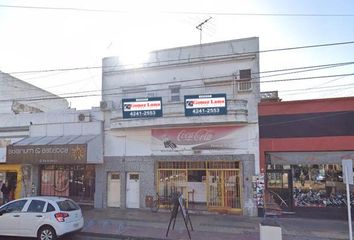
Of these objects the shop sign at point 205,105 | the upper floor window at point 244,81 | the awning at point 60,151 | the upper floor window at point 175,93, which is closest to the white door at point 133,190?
the awning at point 60,151

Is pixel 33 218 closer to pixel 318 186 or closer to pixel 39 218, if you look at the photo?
pixel 39 218

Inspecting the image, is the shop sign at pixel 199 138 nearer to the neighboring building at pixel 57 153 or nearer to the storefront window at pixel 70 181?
the neighboring building at pixel 57 153

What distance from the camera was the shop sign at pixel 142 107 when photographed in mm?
16984

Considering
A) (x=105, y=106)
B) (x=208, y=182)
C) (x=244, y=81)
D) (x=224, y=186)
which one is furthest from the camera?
(x=105, y=106)

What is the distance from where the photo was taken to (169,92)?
18203mm

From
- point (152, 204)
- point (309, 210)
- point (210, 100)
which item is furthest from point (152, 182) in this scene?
point (309, 210)

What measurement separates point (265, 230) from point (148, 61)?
1233 cm

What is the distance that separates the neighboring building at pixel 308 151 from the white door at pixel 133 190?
716 centimetres

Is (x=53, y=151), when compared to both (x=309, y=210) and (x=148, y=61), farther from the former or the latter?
(x=309, y=210)

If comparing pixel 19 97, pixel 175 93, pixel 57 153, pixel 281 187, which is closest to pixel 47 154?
pixel 57 153

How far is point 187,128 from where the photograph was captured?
1727 cm

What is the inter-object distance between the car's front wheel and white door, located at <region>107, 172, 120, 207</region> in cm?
766

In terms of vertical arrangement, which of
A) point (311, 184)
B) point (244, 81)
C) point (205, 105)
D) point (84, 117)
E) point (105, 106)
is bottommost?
point (311, 184)

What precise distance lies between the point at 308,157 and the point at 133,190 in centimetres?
965
